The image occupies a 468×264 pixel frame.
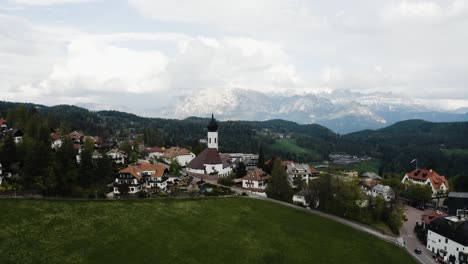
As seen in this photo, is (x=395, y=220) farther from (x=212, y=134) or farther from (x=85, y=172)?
(x=212, y=134)

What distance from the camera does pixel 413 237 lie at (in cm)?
7900

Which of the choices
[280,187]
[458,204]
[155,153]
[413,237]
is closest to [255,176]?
[280,187]

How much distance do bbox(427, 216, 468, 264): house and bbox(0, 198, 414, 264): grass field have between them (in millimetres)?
12753

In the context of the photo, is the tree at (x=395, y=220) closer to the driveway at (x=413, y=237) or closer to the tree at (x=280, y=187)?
the driveway at (x=413, y=237)

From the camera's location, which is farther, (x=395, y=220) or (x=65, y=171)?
(x=395, y=220)

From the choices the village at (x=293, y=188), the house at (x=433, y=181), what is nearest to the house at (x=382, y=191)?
the village at (x=293, y=188)

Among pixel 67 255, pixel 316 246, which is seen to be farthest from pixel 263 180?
pixel 67 255

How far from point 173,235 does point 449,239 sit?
5492 centimetres

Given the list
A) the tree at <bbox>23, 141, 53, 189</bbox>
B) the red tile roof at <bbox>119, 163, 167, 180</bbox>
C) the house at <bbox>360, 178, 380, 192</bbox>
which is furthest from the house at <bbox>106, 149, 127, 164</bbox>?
the house at <bbox>360, 178, 380, 192</bbox>

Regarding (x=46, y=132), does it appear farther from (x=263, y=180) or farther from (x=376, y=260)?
(x=376, y=260)

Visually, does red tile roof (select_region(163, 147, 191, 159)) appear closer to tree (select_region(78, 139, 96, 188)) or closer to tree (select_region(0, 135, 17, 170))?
tree (select_region(78, 139, 96, 188))

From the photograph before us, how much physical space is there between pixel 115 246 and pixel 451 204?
309 feet

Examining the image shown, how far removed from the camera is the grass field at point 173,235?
4966 centimetres

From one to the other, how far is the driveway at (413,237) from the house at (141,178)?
56089mm
